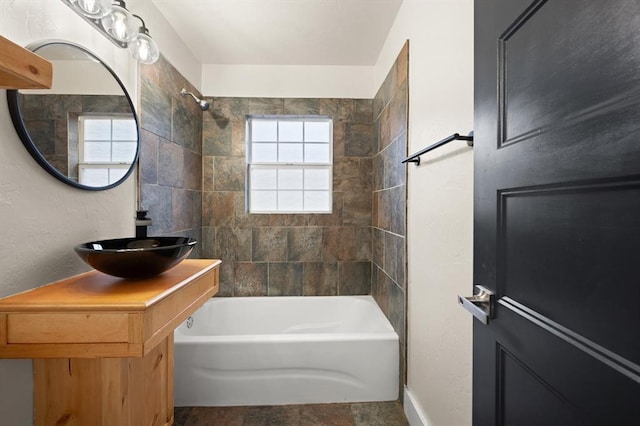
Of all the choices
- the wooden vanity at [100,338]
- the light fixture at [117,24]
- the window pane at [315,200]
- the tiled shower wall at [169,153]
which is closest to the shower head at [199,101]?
the tiled shower wall at [169,153]

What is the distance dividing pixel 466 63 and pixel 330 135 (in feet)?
5.75

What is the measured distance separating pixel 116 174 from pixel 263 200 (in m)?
1.41

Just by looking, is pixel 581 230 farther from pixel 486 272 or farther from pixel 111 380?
pixel 111 380

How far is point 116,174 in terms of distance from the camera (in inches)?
58.2

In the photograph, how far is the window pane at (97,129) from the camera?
4.34 ft

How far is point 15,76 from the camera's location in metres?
0.71

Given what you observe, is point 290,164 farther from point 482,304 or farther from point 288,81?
point 482,304

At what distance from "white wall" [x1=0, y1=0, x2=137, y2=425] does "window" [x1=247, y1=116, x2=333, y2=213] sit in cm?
150

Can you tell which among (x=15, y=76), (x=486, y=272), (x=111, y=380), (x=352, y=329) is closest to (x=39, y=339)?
(x=111, y=380)

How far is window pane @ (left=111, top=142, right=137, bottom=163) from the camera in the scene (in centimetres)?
148

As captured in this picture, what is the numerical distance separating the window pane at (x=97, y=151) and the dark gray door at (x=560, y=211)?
1.66 m

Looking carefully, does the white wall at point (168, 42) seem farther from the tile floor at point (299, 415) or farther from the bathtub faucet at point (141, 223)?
the tile floor at point (299, 415)

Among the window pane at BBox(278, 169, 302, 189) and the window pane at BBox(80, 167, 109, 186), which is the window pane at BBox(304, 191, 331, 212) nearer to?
the window pane at BBox(278, 169, 302, 189)

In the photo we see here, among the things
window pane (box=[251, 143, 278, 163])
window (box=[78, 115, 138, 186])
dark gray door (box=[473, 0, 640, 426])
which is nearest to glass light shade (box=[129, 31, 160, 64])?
window (box=[78, 115, 138, 186])
